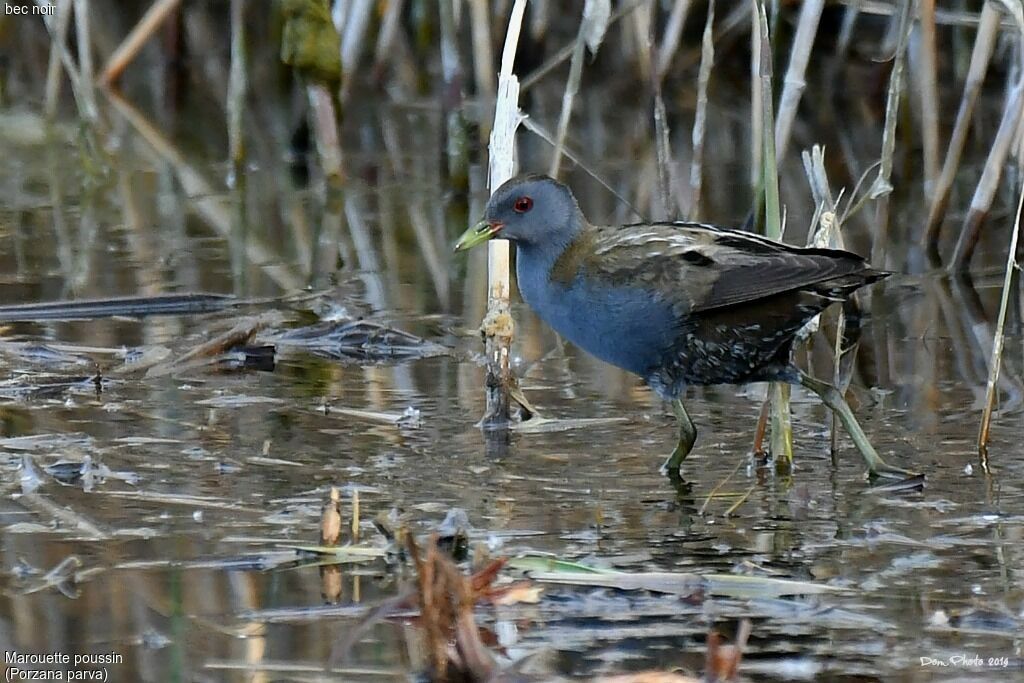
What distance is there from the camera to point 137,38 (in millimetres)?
9375

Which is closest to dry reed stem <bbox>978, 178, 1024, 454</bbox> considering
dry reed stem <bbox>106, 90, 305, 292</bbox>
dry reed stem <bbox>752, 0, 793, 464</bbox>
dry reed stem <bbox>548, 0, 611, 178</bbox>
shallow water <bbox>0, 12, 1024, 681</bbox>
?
shallow water <bbox>0, 12, 1024, 681</bbox>

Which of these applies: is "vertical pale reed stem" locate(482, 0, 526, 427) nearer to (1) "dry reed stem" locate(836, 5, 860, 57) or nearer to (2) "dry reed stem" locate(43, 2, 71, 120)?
(2) "dry reed stem" locate(43, 2, 71, 120)

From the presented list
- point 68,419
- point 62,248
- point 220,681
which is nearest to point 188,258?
point 62,248

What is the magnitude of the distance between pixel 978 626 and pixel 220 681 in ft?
4.10

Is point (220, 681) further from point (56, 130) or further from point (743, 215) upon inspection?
point (56, 130)

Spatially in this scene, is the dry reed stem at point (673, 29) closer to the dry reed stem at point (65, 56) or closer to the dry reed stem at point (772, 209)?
the dry reed stem at point (65, 56)

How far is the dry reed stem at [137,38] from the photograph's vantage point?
9039mm

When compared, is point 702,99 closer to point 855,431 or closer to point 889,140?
point 889,140

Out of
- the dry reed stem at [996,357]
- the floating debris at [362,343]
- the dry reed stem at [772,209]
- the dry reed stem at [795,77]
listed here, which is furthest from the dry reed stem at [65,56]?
the dry reed stem at [996,357]

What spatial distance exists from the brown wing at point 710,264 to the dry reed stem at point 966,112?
2196 millimetres

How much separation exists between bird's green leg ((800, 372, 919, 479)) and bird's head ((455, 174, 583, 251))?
0.75 metres

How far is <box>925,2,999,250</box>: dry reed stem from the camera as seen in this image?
592cm

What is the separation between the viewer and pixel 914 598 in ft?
9.98

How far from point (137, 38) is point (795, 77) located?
15.3 feet
